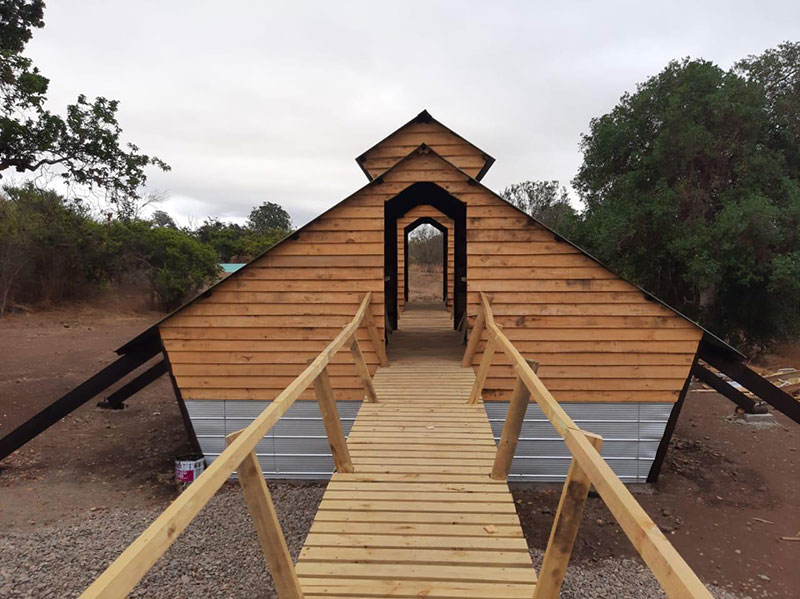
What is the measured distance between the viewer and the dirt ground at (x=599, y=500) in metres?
5.69

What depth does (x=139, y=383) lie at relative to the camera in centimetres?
767

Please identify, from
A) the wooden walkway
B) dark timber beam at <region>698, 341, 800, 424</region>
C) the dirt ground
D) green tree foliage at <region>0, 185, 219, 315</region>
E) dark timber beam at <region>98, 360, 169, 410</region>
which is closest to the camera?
the wooden walkway

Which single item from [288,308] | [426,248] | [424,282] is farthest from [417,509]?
[426,248]

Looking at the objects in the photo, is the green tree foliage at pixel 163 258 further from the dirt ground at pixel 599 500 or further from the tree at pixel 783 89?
the tree at pixel 783 89

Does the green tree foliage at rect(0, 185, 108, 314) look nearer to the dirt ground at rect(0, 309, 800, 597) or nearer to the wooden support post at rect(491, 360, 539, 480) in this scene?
the dirt ground at rect(0, 309, 800, 597)

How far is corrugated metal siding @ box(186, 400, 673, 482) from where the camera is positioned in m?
7.02

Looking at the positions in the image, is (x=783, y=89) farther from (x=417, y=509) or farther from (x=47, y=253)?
(x=47, y=253)

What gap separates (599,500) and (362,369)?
4725 millimetres

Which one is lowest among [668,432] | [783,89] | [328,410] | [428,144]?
[668,432]

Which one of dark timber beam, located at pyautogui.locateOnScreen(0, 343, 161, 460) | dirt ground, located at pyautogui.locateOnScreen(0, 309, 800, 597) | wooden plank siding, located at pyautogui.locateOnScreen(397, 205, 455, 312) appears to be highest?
wooden plank siding, located at pyautogui.locateOnScreen(397, 205, 455, 312)

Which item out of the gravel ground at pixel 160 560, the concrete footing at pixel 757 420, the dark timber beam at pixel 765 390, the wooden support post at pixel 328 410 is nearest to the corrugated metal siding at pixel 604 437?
the dark timber beam at pixel 765 390

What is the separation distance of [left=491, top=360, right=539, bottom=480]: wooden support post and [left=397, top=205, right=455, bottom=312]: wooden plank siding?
28.9 ft

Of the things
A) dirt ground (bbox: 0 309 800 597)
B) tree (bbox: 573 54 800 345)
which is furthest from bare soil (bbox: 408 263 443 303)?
dirt ground (bbox: 0 309 800 597)

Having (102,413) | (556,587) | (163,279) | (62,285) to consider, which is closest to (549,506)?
(556,587)
